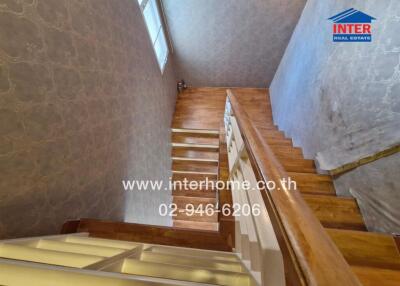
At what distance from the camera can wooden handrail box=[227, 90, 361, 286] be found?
1.11 ft

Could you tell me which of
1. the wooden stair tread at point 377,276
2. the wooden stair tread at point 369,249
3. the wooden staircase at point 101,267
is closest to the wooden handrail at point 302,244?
the wooden staircase at point 101,267

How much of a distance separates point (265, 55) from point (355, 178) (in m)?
3.18

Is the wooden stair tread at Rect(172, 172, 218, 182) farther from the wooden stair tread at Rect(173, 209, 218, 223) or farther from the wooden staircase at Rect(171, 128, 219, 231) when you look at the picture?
the wooden stair tread at Rect(173, 209, 218, 223)

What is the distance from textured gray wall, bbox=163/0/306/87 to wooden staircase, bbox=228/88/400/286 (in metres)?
2.21

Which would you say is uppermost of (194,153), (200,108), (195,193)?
(200,108)

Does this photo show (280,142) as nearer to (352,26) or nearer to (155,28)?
(352,26)

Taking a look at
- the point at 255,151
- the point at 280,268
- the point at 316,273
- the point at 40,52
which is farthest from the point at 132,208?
the point at 316,273

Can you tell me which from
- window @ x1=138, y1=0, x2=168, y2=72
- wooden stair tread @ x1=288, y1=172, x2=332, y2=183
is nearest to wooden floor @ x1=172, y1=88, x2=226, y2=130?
window @ x1=138, y1=0, x2=168, y2=72

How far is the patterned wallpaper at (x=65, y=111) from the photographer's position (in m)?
0.90

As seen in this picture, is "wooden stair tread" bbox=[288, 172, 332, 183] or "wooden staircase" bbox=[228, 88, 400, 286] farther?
"wooden stair tread" bbox=[288, 172, 332, 183]

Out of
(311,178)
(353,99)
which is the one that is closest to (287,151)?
(311,178)

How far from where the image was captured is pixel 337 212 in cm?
152

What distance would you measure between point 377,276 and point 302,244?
948 mm

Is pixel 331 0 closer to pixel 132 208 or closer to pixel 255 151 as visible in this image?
pixel 255 151
